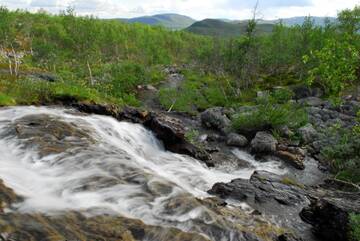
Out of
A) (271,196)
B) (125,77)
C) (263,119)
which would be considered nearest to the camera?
(271,196)

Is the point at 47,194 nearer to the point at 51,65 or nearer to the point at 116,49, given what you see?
the point at 51,65

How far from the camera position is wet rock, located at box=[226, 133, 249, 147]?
1304 inches

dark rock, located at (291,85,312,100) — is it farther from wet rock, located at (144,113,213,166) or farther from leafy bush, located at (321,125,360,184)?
wet rock, located at (144,113,213,166)

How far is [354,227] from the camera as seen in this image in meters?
14.0

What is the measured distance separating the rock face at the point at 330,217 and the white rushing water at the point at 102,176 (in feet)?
15.5

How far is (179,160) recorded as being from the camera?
25.5 m

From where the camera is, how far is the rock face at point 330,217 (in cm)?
1529

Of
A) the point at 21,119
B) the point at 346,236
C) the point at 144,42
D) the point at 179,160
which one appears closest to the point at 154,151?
the point at 179,160

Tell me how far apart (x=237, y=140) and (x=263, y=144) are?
2816mm

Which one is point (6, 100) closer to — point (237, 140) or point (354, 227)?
point (237, 140)

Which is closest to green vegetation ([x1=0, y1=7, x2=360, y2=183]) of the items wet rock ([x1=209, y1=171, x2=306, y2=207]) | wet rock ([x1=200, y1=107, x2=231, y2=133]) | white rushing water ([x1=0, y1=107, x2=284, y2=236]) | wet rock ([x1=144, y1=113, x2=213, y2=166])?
wet rock ([x1=200, y1=107, x2=231, y2=133])

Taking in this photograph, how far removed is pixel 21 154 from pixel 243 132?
21.1 m

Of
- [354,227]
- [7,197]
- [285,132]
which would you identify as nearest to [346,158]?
[285,132]

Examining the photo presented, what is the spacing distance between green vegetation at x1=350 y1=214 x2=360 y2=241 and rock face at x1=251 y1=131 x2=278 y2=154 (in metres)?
16.3
